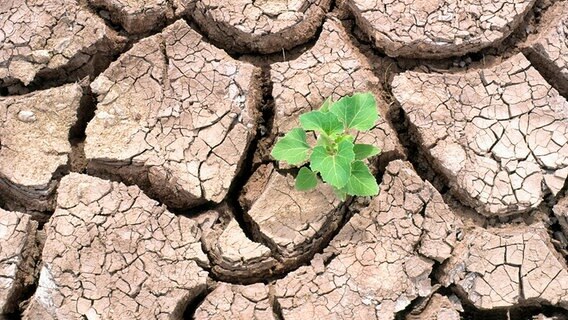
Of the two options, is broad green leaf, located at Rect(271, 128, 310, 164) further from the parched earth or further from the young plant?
the parched earth

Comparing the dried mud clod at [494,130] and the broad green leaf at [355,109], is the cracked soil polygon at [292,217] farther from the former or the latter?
the dried mud clod at [494,130]

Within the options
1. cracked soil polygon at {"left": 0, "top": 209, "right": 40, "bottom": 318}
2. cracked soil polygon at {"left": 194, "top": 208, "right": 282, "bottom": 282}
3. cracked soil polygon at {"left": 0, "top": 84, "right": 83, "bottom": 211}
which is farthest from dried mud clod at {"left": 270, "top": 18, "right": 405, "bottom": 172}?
cracked soil polygon at {"left": 0, "top": 209, "right": 40, "bottom": 318}

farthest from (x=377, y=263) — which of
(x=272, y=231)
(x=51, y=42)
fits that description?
(x=51, y=42)

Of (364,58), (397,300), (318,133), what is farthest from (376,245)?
(364,58)

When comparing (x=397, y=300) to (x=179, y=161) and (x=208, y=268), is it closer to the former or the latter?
(x=208, y=268)

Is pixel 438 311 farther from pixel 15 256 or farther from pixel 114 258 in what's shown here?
pixel 15 256

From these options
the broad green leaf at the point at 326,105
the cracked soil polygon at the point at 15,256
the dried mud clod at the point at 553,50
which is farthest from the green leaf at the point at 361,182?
the cracked soil polygon at the point at 15,256

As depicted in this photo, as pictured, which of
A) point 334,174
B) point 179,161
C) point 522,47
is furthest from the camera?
point 522,47
